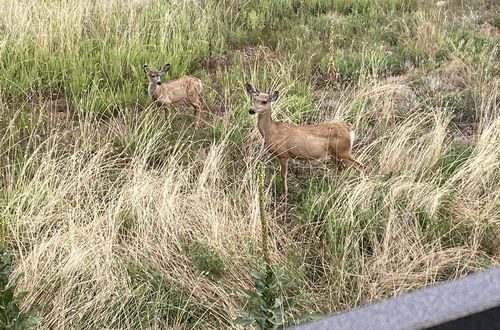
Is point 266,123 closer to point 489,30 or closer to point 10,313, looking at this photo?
point 10,313

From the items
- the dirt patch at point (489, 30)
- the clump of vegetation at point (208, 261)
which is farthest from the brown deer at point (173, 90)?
the dirt patch at point (489, 30)

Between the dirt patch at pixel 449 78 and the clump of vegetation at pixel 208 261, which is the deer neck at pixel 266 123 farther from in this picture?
the dirt patch at pixel 449 78

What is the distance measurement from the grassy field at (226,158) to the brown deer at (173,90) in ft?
0.57

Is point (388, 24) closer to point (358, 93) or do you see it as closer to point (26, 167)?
point (358, 93)

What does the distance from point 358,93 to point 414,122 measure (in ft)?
2.12

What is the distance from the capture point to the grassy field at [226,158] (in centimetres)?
421

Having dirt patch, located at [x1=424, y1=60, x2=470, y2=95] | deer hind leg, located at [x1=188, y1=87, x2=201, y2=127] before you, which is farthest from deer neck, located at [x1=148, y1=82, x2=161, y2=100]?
dirt patch, located at [x1=424, y1=60, x2=470, y2=95]

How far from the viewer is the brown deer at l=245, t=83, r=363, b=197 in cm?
536

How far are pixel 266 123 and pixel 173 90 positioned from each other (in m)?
1.02

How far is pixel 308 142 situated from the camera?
5363 millimetres

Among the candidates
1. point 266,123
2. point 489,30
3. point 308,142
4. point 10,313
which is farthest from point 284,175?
point 489,30

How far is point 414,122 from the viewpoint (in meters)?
5.95

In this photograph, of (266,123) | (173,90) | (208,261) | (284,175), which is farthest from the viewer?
(173,90)

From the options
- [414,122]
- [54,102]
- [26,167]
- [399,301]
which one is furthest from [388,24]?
[399,301]
